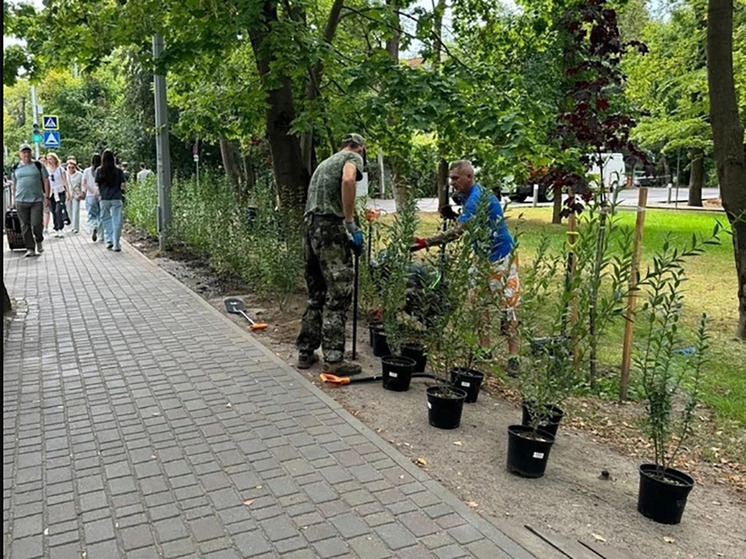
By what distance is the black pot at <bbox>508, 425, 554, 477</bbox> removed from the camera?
3961 millimetres

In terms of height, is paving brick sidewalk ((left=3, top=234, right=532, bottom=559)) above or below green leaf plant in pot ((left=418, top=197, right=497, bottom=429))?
below

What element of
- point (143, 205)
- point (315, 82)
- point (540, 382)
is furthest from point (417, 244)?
point (143, 205)

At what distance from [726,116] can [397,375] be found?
5.03 m

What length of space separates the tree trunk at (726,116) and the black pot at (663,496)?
4711mm

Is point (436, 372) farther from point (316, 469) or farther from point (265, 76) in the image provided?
point (265, 76)

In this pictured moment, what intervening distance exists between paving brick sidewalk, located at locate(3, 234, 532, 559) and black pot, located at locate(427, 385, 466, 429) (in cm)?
52

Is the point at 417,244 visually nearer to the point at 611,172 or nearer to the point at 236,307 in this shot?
the point at 611,172

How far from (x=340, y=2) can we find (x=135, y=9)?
2.83 metres

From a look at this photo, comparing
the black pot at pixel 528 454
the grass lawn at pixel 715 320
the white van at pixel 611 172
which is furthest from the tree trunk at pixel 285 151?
the black pot at pixel 528 454

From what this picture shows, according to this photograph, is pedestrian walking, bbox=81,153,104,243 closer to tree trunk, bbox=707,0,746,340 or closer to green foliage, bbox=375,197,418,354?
green foliage, bbox=375,197,418,354

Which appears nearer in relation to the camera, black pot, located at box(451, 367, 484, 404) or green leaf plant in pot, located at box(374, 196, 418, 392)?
black pot, located at box(451, 367, 484, 404)

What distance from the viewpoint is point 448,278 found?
5.15 meters

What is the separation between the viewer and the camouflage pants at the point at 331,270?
5.68 metres

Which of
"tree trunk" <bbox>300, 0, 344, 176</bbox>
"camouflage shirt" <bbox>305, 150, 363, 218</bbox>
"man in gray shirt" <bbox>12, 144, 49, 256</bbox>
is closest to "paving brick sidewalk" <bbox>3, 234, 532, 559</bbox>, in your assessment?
"camouflage shirt" <bbox>305, 150, 363, 218</bbox>
